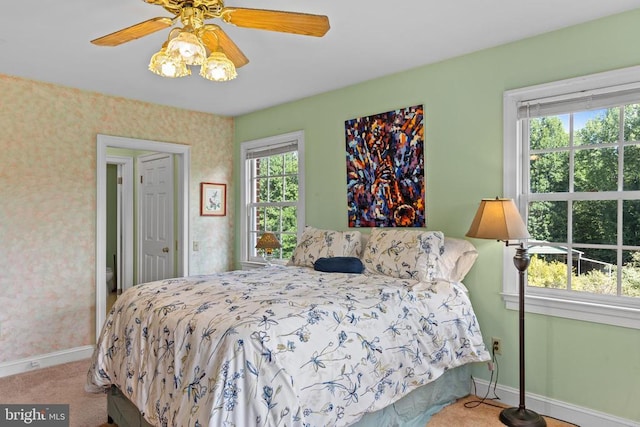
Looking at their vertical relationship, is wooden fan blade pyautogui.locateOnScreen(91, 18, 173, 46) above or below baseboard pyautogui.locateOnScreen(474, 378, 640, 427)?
above

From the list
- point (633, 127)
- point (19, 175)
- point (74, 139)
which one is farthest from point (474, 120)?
point (19, 175)

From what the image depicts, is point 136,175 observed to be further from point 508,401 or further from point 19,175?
point 508,401

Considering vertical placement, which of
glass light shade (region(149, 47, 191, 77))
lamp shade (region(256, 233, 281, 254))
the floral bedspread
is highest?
glass light shade (region(149, 47, 191, 77))

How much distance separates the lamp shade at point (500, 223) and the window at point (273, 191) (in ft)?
6.81

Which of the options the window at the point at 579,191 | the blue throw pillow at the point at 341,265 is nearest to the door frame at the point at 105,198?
the blue throw pillow at the point at 341,265

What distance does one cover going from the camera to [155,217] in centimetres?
519

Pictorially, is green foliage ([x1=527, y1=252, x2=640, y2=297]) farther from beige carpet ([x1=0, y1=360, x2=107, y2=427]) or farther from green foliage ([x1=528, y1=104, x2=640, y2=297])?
beige carpet ([x1=0, y1=360, x2=107, y2=427])

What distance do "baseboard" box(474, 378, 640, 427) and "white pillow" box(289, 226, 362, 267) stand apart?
4.33 ft

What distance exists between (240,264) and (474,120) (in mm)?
3075

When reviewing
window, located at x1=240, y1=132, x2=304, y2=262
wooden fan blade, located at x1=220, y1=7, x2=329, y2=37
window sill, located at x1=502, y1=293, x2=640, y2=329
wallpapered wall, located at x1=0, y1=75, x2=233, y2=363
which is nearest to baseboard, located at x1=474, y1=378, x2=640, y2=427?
window sill, located at x1=502, y1=293, x2=640, y2=329

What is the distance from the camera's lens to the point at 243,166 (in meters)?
4.94

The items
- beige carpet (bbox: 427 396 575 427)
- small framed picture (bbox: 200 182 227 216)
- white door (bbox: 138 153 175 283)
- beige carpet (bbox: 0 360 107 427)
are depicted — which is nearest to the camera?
beige carpet (bbox: 427 396 575 427)

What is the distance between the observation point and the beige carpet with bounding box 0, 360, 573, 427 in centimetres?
261

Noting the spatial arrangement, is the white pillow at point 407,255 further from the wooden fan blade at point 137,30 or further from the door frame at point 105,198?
the door frame at point 105,198
